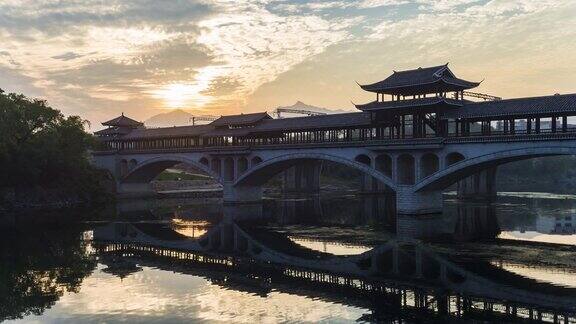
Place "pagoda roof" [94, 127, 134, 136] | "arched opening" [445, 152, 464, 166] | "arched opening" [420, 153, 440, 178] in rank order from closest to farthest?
1. "arched opening" [445, 152, 464, 166]
2. "arched opening" [420, 153, 440, 178]
3. "pagoda roof" [94, 127, 134, 136]

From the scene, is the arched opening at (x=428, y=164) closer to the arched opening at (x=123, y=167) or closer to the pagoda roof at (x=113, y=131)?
the arched opening at (x=123, y=167)

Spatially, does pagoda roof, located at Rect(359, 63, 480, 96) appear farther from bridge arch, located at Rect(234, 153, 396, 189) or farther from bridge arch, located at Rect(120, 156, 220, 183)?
bridge arch, located at Rect(120, 156, 220, 183)

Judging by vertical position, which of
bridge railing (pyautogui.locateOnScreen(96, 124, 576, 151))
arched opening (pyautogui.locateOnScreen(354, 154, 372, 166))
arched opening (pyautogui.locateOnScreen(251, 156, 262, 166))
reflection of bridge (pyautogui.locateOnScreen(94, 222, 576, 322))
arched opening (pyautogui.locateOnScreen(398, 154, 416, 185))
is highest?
bridge railing (pyautogui.locateOnScreen(96, 124, 576, 151))

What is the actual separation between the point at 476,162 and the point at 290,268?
25.9 metres

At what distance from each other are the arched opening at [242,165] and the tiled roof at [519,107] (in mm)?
32800

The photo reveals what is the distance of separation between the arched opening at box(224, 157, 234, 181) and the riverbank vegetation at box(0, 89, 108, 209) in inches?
880

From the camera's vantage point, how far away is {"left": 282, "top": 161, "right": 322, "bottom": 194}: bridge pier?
4574 inches

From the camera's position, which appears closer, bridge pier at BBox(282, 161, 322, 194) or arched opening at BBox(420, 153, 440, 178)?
arched opening at BBox(420, 153, 440, 178)

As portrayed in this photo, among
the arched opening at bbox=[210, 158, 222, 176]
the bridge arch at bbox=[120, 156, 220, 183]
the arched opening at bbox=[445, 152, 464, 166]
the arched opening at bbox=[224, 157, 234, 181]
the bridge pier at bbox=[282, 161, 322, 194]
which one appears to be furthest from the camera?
the bridge pier at bbox=[282, 161, 322, 194]

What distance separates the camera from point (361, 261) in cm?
3888

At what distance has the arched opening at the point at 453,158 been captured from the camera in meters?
56.7

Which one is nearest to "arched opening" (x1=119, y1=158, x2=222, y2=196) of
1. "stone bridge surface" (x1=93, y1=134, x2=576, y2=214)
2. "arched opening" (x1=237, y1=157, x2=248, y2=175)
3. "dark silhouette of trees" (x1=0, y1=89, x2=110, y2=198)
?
"stone bridge surface" (x1=93, y1=134, x2=576, y2=214)

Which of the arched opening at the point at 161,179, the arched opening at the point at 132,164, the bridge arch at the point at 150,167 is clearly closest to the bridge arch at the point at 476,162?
the arched opening at the point at 161,179

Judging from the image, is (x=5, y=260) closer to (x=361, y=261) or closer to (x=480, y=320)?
(x=361, y=261)
